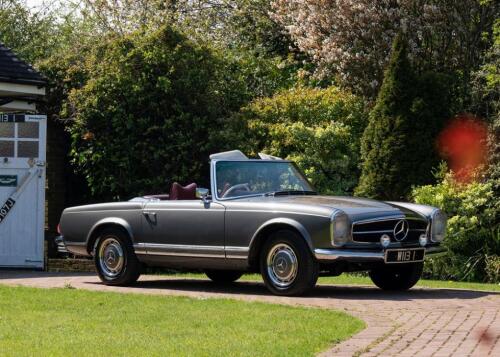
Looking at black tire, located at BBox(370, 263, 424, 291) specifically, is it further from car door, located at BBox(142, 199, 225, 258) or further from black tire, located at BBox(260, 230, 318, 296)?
car door, located at BBox(142, 199, 225, 258)

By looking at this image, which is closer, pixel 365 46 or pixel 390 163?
pixel 390 163

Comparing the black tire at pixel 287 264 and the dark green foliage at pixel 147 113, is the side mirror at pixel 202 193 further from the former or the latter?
the dark green foliage at pixel 147 113

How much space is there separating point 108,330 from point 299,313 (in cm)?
202

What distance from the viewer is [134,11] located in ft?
90.9

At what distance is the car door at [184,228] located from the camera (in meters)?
13.0

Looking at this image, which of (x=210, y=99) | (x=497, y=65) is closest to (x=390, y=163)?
(x=497, y=65)

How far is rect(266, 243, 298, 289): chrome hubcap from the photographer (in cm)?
1223

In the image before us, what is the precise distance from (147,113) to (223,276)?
642 cm

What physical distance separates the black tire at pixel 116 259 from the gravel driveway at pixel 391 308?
154 mm

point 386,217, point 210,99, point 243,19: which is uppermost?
point 243,19

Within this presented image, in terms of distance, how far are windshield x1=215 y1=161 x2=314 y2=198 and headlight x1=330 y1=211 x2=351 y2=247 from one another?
60.1 inches

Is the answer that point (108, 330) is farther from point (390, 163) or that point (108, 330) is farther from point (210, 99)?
point (210, 99)

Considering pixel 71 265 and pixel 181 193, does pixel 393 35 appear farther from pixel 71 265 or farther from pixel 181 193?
pixel 181 193

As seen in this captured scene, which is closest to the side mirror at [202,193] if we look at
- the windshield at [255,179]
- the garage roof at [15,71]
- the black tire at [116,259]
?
the windshield at [255,179]
